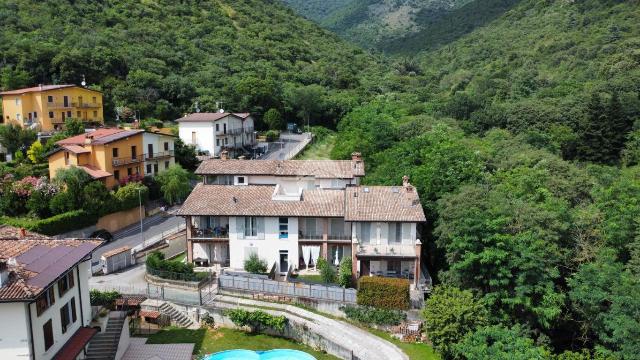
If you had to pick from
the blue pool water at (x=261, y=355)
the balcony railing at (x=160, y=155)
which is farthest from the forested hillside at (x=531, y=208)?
the balcony railing at (x=160, y=155)

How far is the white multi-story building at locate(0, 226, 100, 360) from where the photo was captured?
2016 cm

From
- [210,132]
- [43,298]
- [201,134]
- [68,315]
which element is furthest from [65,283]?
[201,134]

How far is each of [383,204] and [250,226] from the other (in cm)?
972

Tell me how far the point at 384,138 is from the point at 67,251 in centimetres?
4547

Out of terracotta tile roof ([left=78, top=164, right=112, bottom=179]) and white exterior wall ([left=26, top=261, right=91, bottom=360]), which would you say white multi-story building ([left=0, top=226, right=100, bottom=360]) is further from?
terracotta tile roof ([left=78, top=164, right=112, bottom=179])

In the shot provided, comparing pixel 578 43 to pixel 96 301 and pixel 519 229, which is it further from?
pixel 96 301

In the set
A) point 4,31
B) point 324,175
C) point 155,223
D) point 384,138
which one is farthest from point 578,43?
point 4,31

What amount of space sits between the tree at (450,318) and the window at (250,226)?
13.8 meters

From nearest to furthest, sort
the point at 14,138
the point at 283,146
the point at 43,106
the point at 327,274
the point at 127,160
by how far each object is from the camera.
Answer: the point at 327,274, the point at 127,160, the point at 14,138, the point at 43,106, the point at 283,146

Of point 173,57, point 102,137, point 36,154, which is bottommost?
point 36,154

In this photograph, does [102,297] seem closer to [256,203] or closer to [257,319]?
[257,319]

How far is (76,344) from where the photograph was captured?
23609mm

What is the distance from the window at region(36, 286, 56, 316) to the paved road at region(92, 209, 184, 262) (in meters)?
17.4

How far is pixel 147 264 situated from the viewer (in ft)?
117
